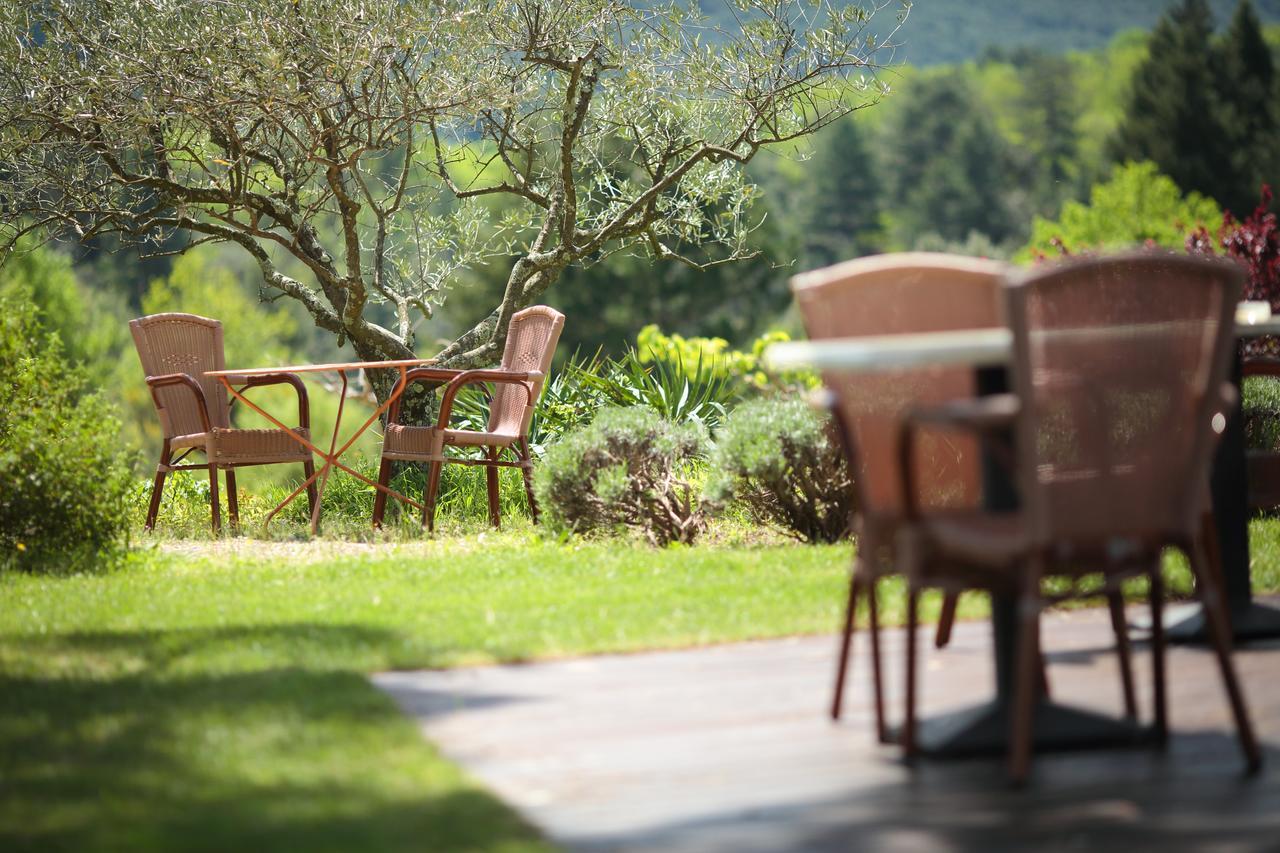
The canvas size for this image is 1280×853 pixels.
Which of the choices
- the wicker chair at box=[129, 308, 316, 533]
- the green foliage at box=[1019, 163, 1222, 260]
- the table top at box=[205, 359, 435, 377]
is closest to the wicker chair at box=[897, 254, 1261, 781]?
the table top at box=[205, 359, 435, 377]


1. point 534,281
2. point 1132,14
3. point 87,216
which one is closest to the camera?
point 534,281

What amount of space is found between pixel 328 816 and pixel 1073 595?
1541mm

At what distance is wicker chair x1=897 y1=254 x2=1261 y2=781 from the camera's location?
8.06 ft

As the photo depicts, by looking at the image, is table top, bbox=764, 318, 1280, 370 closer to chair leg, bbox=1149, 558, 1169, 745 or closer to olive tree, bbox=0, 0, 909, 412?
chair leg, bbox=1149, 558, 1169, 745

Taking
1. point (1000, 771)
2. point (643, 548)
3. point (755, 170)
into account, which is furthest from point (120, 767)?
point (755, 170)

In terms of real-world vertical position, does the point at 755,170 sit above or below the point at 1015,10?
below

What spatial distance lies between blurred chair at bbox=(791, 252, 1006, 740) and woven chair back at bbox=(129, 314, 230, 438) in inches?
191

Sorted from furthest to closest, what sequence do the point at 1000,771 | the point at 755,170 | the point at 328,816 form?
the point at 755,170 → the point at 1000,771 → the point at 328,816

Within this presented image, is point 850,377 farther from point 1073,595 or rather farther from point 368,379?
point 368,379

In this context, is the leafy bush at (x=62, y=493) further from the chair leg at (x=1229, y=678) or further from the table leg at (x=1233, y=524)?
the chair leg at (x=1229, y=678)

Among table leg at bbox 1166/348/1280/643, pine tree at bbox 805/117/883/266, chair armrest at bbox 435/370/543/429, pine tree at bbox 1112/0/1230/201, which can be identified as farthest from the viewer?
pine tree at bbox 805/117/883/266

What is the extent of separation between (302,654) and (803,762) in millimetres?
1614

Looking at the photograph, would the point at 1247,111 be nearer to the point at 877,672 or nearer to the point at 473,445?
the point at 473,445

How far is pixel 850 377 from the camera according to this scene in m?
2.82
